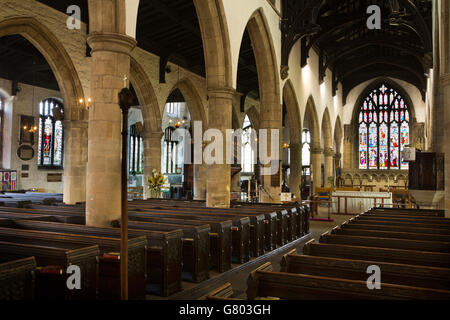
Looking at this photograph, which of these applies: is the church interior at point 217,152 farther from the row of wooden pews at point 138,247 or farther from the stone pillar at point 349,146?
the stone pillar at point 349,146

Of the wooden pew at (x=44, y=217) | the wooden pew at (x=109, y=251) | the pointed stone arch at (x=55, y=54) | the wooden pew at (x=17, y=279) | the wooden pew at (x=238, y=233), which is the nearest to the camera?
the wooden pew at (x=17, y=279)

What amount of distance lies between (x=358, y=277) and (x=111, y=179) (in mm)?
3502

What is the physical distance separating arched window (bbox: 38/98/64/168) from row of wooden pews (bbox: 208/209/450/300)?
48.2 feet

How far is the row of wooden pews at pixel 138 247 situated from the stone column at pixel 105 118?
1.24 ft

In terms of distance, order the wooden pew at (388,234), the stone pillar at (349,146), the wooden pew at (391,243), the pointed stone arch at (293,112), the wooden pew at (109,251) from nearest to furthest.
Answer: the wooden pew at (109,251) < the wooden pew at (391,243) < the wooden pew at (388,234) < the pointed stone arch at (293,112) < the stone pillar at (349,146)

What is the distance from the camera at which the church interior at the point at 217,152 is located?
3.20 metres

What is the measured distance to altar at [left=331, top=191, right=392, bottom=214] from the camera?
14.5m

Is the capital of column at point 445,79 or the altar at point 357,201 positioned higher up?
the capital of column at point 445,79

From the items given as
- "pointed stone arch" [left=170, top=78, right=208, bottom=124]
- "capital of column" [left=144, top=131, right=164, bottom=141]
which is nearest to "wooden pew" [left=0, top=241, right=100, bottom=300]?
"capital of column" [left=144, top=131, right=164, bottom=141]

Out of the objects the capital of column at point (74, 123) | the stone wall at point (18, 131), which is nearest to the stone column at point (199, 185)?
the capital of column at point (74, 123)

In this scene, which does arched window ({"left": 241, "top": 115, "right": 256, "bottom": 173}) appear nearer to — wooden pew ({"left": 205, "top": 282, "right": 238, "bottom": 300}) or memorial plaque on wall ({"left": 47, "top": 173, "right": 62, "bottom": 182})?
memorial plaque on wall ({"left": 47, "top": 173, "right": 62, "bottom": 182})

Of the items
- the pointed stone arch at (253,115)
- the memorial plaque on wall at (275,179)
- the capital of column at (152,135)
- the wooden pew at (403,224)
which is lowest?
the wooden pew at (403,224)

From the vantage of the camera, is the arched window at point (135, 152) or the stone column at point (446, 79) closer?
the stone column at point (446, 79)

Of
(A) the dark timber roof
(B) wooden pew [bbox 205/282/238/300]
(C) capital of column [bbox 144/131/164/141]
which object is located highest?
(A) the dark timber roof
